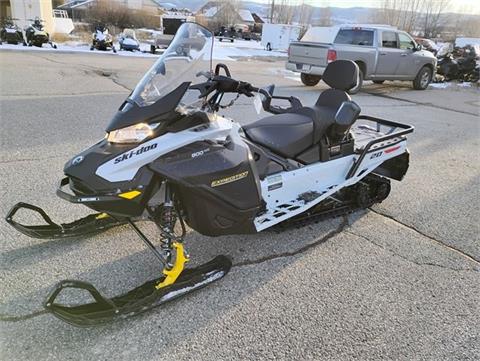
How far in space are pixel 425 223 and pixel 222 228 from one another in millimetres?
2181

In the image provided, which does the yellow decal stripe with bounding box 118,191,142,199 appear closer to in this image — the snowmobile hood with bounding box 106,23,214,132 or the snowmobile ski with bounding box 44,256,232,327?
the snowmobile hood with bounding box 106,23,214,132

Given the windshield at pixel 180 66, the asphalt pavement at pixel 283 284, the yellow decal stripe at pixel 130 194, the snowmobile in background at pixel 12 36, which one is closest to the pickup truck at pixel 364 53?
the asphalt pavement at pixel 283 284

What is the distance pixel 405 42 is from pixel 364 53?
6.43ft

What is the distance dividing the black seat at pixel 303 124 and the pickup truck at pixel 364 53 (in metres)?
7.48

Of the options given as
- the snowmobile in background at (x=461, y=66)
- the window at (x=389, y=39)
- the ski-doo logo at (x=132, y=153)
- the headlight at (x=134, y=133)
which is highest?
the window at (x=389, y=39)

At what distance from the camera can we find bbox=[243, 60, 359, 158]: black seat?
3.30 m

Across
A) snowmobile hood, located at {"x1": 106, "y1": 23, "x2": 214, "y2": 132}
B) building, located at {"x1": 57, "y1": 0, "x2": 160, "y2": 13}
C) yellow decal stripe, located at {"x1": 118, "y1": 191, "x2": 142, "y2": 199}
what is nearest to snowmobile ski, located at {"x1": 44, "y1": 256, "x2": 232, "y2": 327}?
yellow decal stripe, located at {"x1": 118, "y1": 191, "x2": 142, "y2": 199}

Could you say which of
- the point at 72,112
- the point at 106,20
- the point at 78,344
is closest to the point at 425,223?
the point at 78,344

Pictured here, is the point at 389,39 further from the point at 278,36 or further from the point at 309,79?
the point at 278,36

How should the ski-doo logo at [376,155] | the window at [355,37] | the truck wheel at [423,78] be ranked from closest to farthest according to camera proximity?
the ski-doo logo at [376,155] → the window at [355,37] → the truck wheel at [423,78]

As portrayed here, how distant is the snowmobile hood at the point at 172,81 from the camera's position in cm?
239

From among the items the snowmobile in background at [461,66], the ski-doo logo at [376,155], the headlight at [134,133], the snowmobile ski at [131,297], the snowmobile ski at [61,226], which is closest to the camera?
the snowmobile ski at [131,297]

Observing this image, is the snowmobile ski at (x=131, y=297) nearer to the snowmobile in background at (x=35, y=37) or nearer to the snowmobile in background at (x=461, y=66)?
the snowmobile in background at (x=461, y=66)

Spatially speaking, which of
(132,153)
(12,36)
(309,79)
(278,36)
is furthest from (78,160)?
(278,36)
